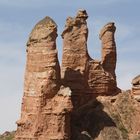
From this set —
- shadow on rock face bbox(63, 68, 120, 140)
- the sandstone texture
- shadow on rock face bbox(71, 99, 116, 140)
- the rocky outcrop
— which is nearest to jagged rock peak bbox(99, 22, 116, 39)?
the sandstone texture

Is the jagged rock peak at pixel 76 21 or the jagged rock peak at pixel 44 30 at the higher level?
the jagged rock peak at pixel 76 21

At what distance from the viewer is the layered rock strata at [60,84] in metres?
60.3

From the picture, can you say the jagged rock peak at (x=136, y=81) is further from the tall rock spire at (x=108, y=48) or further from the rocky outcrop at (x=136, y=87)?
the tall rock spire at (x=108, y=48)

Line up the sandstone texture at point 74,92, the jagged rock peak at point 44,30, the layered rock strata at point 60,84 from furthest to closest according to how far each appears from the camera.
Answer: the jagged rock peak at point 44,30 → the sandstone texture at point 74,92 → the layered rock strata at point 60,84

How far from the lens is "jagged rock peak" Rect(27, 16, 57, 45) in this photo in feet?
205

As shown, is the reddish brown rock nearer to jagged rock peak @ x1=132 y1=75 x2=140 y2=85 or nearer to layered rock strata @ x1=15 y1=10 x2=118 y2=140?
layered rock strata @ x1=15 y1=10 x2=118 y2=140

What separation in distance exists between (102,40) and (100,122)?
12.6 meters

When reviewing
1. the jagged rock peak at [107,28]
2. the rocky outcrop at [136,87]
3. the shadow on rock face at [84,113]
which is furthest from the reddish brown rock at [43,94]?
the jagged rock peak at [107,28]

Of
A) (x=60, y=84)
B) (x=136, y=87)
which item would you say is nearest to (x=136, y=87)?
(x=136, y=87)

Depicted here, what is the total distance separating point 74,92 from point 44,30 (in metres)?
9.46

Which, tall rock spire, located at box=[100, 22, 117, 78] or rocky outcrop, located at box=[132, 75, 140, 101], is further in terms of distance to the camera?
tall rock spire, located at box=[100, 22, 117, 78]

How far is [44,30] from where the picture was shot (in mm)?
A: 62875

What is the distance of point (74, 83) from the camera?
68500 mm

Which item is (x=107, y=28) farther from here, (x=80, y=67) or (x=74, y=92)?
(x=74, y=92)
